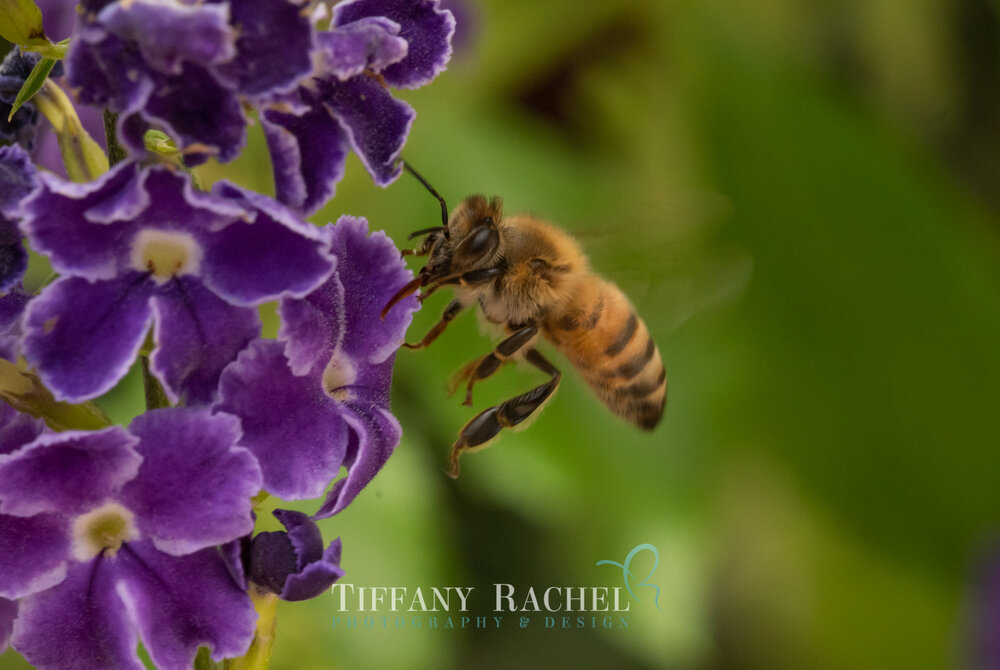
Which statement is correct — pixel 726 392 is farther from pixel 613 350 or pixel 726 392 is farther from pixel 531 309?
pixel 531 309

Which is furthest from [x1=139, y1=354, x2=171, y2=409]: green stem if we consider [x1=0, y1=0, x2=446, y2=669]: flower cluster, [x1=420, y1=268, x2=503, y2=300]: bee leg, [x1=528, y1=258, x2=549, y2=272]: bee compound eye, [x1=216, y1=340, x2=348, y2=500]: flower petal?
[x1=528, y1=258, x2=549, y2=272]: bee compound eye

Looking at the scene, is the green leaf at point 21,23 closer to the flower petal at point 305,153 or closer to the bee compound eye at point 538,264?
the flower petal at point 305,153

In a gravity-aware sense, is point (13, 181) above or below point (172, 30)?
below

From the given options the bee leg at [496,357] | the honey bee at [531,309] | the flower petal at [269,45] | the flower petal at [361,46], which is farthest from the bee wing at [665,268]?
the flower petal at [269,45]

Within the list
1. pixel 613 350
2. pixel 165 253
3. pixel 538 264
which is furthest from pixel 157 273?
pixel 613 350

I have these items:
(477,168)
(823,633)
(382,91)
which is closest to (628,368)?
(382,91)

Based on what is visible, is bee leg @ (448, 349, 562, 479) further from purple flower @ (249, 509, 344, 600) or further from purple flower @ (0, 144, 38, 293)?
purple flower @ (0, 144, 38, 293)

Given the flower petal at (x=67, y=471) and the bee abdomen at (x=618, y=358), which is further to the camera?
the bee abdomen at (x=618, y=358)
